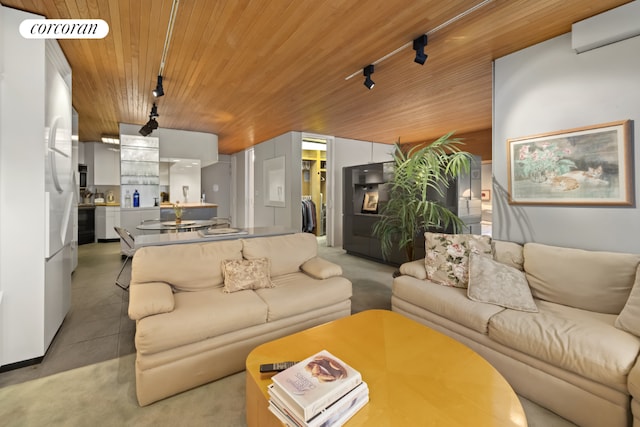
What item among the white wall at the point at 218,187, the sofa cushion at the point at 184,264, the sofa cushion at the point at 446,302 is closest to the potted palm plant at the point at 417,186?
the sofa cushion at the point at 446,302

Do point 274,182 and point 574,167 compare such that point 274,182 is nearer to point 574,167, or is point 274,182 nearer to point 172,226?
point 172,226

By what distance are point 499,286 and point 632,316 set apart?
0.69 meters

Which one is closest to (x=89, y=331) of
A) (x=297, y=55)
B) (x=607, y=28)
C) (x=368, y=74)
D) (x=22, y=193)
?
(x=22, y=193)

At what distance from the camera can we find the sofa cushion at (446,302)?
2.00 metres

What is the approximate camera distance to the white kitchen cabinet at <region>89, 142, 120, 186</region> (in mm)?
7398

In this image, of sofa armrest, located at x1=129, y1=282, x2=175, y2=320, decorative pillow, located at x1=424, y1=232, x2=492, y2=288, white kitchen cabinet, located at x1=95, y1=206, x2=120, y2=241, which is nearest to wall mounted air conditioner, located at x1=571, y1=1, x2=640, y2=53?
decorative pillow, located at x1=424, y1=232, x2=492, y2=288

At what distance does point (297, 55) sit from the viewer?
269 cm

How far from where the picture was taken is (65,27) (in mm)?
1401

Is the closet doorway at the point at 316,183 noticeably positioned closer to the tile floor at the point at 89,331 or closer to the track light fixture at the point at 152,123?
the track light fixture at the point at 152,123

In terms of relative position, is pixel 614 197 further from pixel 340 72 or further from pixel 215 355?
pixel 215 355

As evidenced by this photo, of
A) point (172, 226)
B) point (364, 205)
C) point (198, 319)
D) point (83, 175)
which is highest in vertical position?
point (83, 175)

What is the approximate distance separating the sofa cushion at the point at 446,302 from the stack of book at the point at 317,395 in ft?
4.13

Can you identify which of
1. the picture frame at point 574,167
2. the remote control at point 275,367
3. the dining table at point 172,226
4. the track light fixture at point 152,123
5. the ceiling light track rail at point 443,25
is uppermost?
the ceiling light track rail at point 443,25

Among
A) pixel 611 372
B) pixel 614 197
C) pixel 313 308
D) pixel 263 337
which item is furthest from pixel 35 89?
pixel 614 197
